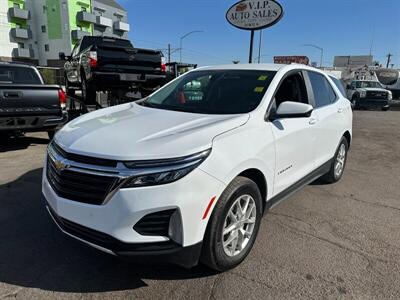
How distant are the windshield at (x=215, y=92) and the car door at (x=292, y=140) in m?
0.23

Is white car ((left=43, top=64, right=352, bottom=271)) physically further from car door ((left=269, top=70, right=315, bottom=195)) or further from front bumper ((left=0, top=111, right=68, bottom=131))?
front bumper ((left=0, top=111, right=68, bottom=131))

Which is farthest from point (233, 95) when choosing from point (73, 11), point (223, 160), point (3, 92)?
point (73, 11)

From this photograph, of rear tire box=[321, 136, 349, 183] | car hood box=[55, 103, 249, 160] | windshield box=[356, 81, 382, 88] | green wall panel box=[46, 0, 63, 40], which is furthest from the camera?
green wall panel box=[46, 0, 63, 40]

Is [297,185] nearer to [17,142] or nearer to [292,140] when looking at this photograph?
[292,140]

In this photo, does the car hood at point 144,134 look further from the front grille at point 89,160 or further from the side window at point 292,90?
the side window at point 292,90

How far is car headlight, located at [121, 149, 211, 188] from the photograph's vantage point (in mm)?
2305

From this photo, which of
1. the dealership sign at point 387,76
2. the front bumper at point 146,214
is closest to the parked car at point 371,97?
the dealership sign at point 387,76

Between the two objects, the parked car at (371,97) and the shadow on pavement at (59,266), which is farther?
the parked car at (371,97)

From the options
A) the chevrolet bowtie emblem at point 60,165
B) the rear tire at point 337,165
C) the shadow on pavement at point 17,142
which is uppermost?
the chevrolet bowtie emblem at point 60,165

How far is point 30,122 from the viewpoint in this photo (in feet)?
22.3

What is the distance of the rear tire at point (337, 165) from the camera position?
509 cm

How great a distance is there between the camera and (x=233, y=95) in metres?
3.62

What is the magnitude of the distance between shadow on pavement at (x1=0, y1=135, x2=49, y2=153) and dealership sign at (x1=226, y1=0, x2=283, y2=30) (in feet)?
25.7

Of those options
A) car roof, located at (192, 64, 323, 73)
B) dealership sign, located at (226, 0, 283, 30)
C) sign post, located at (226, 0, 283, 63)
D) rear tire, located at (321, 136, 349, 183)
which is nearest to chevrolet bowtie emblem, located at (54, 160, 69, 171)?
car roof, located at (192, 64, 323, 73)
